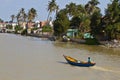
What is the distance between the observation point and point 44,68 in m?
29.9

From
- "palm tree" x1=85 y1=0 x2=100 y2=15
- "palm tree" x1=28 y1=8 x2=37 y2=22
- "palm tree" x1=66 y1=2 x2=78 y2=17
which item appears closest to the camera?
"palm tree" x1=85 y1=0 x2=100 y2=15

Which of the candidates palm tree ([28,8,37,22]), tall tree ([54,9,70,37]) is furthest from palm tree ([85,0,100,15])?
palm tree ([28,8,37,22])

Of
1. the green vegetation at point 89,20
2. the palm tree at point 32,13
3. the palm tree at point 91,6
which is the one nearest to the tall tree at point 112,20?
the green vegetation at point 89,20

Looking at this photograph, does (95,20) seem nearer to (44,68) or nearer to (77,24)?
(77,24)

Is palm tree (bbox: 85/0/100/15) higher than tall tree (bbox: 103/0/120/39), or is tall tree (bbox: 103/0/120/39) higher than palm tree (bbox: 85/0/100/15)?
palm tree (bbox: 85/0/100/15)

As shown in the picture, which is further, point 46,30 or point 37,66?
point 46,30

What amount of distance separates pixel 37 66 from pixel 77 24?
63718 mm

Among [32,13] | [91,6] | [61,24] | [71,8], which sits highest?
[32,13]

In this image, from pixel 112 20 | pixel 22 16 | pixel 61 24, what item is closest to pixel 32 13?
pixel 22 16

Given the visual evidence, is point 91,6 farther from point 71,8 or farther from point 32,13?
point 32,13

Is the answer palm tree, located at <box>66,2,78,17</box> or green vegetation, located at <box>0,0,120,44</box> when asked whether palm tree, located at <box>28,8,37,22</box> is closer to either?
green vegetation, located at <box>0,0,120,44</box>

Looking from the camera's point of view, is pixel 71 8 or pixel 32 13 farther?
pixel 32 13

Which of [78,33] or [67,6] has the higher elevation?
[67,6]

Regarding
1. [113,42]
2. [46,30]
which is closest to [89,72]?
[113,42]
